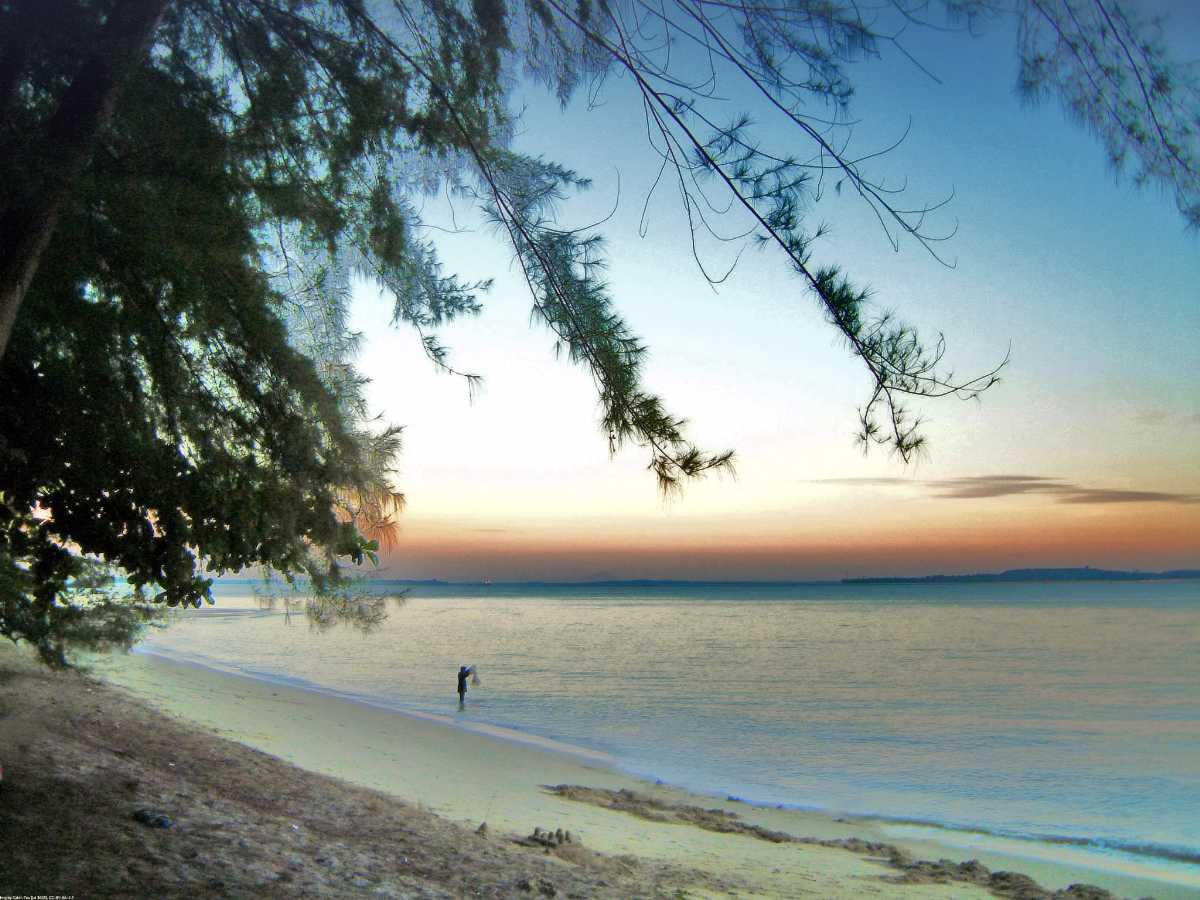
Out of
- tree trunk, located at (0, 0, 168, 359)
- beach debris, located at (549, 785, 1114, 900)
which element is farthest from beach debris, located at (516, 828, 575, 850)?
tree trunk, located at (0, 0, 168, 359)

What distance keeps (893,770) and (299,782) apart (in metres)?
9.88

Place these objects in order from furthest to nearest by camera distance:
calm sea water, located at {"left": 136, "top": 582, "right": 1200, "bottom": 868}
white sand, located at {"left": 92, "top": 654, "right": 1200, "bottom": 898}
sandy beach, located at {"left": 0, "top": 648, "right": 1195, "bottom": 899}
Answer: calm sea water, located at {"left": 136, "top": 582, "right": 1200, "bottom": 868}, white sand, located at {"left": 92, "top": 654, "right": 1200, "bottom": 898}, sandy beach, located at {"left": 0, "top": 648, "right": 1195, "bottom": 899}

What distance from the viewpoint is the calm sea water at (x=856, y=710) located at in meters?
12.0

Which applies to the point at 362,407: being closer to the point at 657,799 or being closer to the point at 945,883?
the point at 945,883

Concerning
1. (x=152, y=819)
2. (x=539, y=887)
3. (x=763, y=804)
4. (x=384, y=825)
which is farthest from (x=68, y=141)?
Answer: (x=763, y=804)

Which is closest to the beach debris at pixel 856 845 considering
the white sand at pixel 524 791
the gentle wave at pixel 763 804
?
the white sand at pixel 524 791

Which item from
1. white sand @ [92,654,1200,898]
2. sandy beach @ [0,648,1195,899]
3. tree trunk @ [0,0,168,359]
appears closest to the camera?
tree trunk @ [0,0,168,359]

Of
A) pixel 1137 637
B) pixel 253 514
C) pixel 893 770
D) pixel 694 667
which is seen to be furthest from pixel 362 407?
pixel 1137 637

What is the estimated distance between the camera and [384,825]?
Result: 6469 mm

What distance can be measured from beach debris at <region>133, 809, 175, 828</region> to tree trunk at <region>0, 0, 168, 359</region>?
2.89 metres

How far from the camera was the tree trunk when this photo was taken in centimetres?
329

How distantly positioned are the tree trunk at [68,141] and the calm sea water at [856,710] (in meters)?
3.02

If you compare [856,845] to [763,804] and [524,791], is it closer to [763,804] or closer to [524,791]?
[763,804]

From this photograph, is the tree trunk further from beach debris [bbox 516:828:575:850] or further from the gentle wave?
the gentle wave
